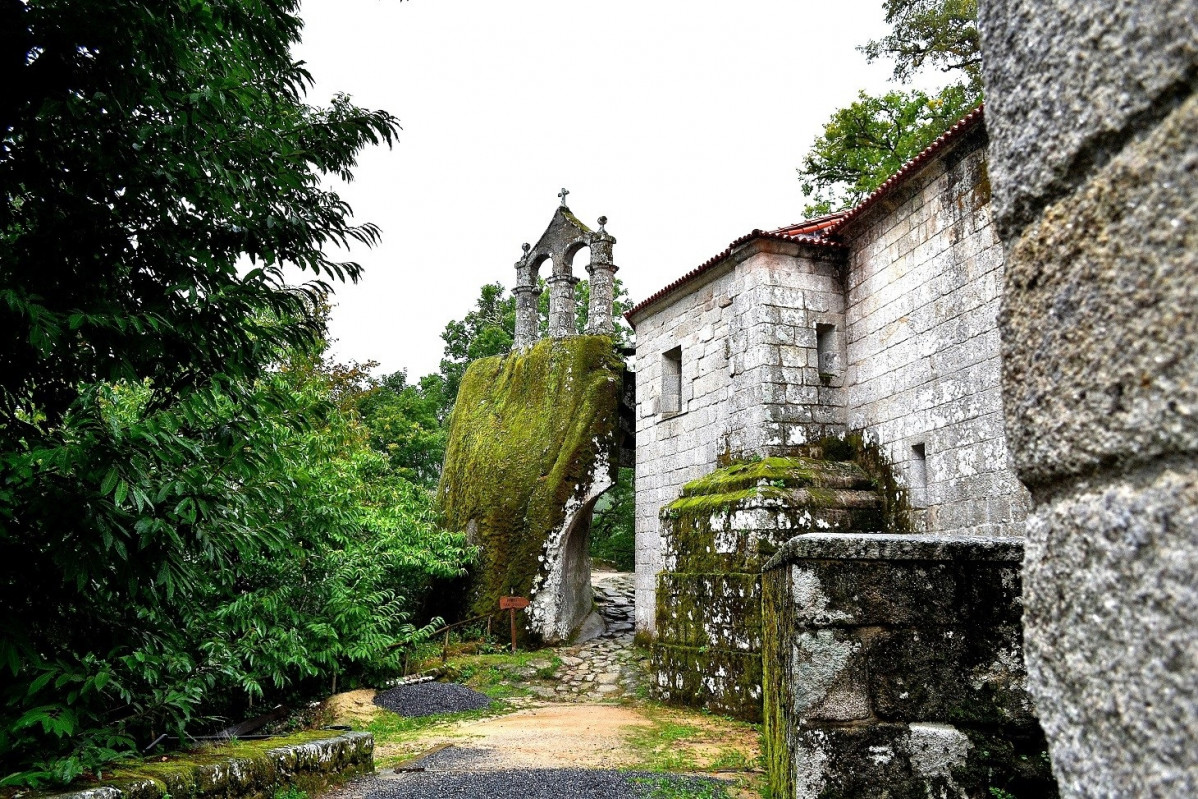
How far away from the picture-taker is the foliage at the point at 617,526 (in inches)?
969

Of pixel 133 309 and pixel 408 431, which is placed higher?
pixel 408 431

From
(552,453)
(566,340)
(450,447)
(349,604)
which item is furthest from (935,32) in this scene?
(349,604)

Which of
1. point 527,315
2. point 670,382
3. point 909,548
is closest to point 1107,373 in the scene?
point 909,548

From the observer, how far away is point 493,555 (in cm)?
1416

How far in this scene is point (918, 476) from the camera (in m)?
8.12

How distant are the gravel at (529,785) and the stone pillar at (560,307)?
10.5m

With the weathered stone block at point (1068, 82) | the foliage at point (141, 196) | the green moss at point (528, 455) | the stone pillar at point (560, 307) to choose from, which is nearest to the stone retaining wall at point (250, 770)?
the foliage at point (141, 196)

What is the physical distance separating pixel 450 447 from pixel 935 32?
11980 millimetres

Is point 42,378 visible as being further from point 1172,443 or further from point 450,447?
point 450,447

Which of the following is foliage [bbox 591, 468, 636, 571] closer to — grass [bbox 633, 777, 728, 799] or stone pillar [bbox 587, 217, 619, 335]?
stone pillar [bbox 587, 217, 619, 335]

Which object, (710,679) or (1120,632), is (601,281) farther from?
(1120,632)

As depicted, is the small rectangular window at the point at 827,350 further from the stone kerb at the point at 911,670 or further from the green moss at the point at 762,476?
the stone kerb at the point at 911,670

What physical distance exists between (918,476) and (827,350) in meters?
2.15

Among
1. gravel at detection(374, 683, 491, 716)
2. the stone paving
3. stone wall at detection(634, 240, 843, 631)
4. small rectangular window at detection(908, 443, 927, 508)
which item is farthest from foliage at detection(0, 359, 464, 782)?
the stone paving
